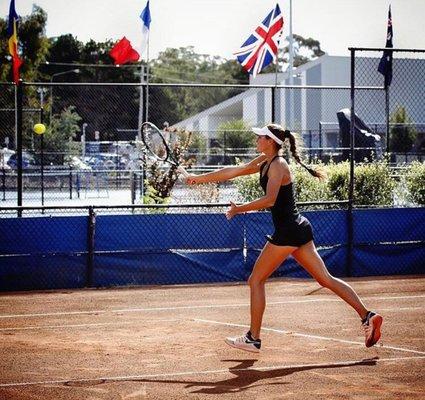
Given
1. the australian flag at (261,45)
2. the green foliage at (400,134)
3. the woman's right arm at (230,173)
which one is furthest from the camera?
the green foliage at (400,134)

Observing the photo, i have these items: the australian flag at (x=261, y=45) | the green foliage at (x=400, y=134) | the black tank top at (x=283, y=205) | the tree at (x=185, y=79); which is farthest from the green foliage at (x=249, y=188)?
the tree at (x=185, y=79)

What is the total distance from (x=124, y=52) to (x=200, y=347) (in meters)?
11.6

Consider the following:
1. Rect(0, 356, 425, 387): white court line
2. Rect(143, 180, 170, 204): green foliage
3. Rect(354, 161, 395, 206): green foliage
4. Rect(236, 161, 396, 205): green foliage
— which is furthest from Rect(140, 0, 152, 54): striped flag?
Rect(0, 356, 425, 387): white court line

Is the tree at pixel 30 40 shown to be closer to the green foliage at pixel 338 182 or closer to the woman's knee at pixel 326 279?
the green foliage at pixel 338 182

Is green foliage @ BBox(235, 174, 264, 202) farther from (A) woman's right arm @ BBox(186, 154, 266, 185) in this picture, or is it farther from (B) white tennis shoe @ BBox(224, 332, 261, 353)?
(B) white tennis shoe @ BBox(224, 332, 261, 353)

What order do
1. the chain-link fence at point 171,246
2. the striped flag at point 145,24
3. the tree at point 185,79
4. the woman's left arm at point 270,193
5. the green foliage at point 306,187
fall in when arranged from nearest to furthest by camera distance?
the woman's left arm at point 270,193
the chain-link fence at point 171,246
the green foliage at point 306,187
the striped flag at point 145,24
the tree at point 185,79

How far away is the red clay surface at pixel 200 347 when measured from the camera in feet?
22.9

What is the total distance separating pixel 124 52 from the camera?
19.2 m

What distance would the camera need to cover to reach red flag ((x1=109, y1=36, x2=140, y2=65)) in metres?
19.1

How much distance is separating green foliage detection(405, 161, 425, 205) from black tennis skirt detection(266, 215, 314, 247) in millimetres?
9547

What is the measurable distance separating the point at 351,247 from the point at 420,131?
29.7m

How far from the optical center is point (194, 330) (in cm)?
981

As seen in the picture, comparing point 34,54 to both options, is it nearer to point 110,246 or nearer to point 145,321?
point 110,246

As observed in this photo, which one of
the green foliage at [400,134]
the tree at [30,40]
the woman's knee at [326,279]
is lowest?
the woman's knee at [326,279]
